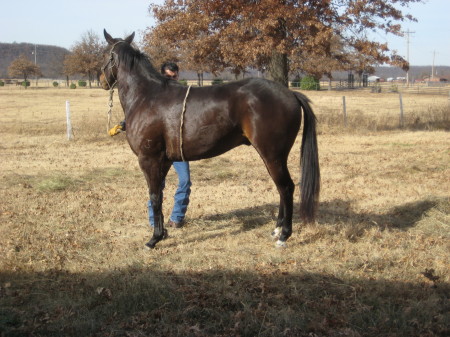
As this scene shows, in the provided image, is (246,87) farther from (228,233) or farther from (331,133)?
(331,133)

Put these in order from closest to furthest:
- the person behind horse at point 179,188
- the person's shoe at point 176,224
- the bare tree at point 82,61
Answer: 1. the person behind horse at point 179,188
2. the person's shoe at point 176,224
3. the bare tree at point 82,61

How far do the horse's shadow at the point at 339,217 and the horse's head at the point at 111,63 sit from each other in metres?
2.18

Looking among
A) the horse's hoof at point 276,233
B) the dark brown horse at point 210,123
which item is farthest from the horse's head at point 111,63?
the horse's hoof at point 276,233

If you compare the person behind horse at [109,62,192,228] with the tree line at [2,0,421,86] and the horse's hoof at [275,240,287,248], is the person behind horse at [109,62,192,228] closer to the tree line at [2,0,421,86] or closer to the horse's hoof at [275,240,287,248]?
the horse's hoof at [275,240,287,248]

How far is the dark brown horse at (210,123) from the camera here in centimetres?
488

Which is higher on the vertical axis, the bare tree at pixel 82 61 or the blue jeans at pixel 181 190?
the bare tree at pixel 82 61

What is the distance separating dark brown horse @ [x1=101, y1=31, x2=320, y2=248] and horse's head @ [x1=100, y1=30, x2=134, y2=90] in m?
0.02

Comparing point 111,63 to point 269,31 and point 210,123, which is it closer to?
point 210,123

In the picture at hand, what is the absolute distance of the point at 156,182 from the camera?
530 cm

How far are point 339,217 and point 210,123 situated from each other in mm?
2566

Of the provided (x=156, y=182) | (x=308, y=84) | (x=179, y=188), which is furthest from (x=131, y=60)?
(x=308, y=84)

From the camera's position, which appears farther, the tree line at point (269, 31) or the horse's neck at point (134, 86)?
the tree line at point (269, 31)

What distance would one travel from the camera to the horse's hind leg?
197 inches

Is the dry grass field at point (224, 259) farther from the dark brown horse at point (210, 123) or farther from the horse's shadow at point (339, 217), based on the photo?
the dark brown horse at point (210, 123)
